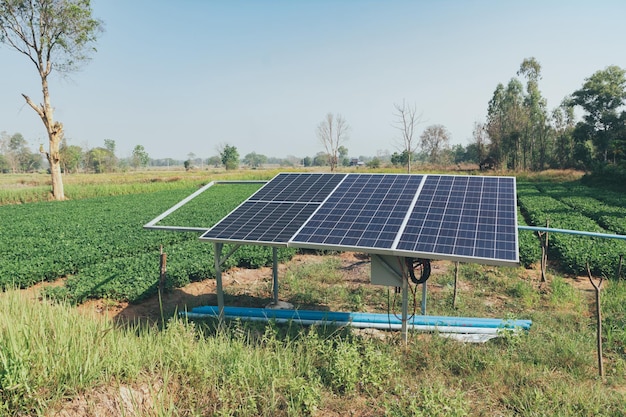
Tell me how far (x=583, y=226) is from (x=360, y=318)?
573 inches

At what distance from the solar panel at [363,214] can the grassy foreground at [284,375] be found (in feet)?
5.81

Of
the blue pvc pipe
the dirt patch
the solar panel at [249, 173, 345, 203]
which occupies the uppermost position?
the solar panel at [249, 173, 345, 203]

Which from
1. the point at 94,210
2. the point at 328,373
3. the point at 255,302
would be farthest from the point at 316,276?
the point at 94,210

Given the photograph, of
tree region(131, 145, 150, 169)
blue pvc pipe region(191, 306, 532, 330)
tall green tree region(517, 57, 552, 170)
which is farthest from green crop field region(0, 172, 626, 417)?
tree region(131, 145, 150, 169)

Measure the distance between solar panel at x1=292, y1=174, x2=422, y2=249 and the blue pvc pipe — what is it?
1771mm

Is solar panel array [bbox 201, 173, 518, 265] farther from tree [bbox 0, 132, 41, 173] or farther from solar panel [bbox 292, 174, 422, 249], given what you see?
tree [bbox 0, 132, 41, 173]

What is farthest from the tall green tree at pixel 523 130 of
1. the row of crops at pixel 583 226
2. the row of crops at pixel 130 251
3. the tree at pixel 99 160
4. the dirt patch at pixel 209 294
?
the tree at pixel 99 160

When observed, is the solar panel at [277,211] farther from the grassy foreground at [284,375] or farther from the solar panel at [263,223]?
the grassy foreground at [284,375]

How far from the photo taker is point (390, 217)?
23.6ft

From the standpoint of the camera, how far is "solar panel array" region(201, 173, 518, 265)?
6.09 m

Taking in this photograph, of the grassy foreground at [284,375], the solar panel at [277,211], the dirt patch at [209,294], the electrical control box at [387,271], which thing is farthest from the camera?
the dirt patch at [209,294]

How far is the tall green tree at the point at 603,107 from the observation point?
2128 inches

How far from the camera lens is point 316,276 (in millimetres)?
11844

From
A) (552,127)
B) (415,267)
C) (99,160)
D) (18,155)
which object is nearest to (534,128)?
(552,127)
